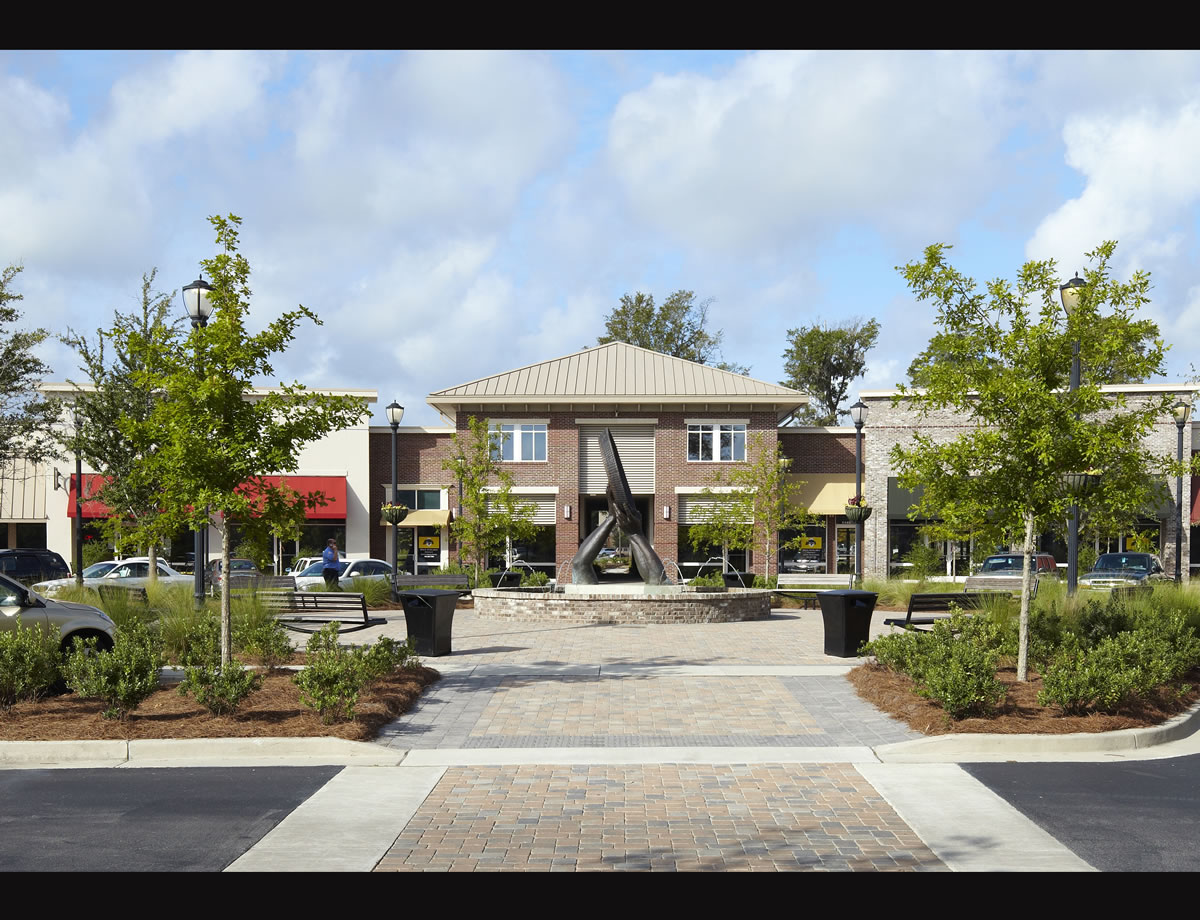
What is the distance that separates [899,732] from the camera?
33.7ft

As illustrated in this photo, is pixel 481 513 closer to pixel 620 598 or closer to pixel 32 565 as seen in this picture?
pixel 620 598

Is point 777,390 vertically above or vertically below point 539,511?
above

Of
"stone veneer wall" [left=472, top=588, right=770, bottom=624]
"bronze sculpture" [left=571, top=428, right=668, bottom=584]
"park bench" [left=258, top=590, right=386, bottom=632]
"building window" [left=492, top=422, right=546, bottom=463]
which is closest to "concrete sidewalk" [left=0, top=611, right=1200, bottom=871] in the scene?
"park bench" [left=258, top=590, right=386, bottom=632]

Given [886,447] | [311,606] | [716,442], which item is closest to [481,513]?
[716,442]

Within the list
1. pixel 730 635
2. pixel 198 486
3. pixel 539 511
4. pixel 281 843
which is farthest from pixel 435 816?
pixel 539 511

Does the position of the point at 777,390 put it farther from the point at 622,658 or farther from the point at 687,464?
the point at 622,658

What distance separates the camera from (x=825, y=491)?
42469 mm

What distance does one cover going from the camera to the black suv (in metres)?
26.4

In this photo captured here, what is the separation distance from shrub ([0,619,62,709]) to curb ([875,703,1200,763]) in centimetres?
844

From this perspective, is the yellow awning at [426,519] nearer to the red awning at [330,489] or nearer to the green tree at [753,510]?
the red awning at [330,489]

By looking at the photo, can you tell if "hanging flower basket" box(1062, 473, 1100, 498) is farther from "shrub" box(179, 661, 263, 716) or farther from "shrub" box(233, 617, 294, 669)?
"shrub" box(233, 617, 294, 669)

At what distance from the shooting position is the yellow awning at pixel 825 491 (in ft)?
136

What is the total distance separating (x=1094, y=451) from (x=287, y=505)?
9.22 metres

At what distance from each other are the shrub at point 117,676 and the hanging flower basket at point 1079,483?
1032 cm
